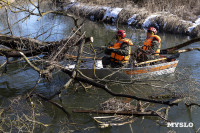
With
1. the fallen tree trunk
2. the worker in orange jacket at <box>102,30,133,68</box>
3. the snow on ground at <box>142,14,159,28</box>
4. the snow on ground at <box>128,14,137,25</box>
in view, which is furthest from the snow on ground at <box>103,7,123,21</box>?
the fallen tree trunk

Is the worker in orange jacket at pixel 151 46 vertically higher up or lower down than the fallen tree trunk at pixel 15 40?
lower down

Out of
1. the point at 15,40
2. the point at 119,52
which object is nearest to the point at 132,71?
the point at 119,52

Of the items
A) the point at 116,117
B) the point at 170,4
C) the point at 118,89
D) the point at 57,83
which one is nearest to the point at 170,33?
the point at 170,4

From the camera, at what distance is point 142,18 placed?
55.3 feet

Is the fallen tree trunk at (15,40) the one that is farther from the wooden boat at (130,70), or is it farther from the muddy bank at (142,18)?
the muddy bank at (142,18)

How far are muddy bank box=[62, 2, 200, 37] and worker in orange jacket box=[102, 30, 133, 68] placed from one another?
256 inches

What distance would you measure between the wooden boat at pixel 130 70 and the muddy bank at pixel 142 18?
676cm

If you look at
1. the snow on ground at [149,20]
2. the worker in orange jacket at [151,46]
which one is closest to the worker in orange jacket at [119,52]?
the worker in orange jacket at [151,46]

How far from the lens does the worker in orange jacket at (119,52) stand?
705 cm

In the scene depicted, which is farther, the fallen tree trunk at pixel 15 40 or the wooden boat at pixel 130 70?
the wooden boat at pixel 130 70

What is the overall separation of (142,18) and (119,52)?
10601mm

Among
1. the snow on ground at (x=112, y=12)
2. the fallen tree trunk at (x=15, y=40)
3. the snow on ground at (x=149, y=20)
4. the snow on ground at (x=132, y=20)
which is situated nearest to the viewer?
Answer: the fallen tree trunk at (x=15, y=40)

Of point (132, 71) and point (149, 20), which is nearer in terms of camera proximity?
point (132, 71)

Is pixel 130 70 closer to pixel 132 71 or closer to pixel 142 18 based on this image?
pixel 132 71
